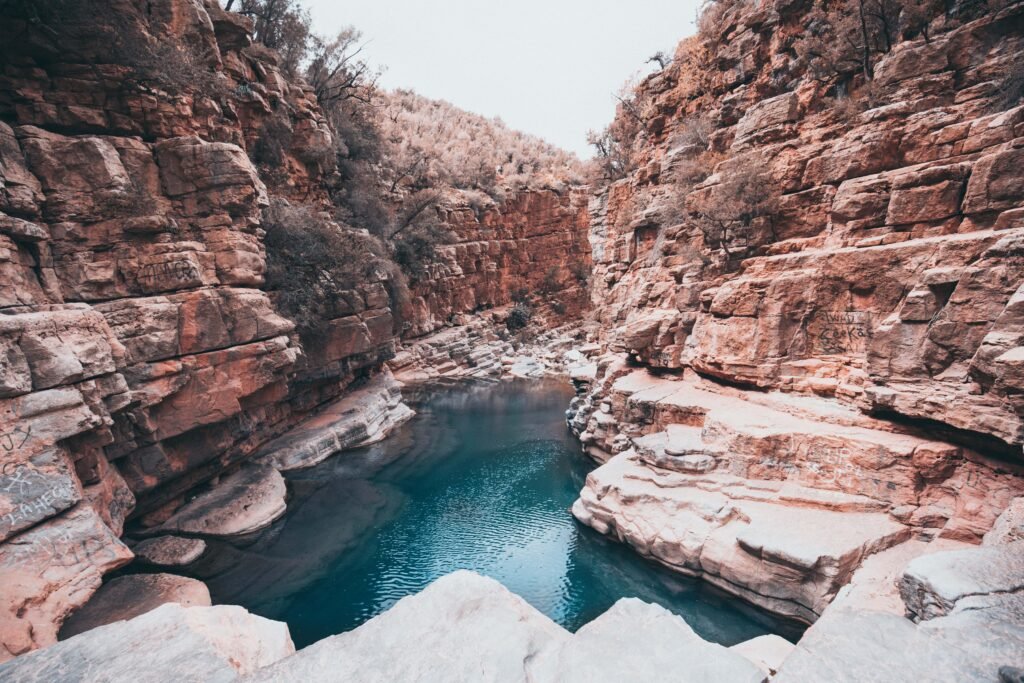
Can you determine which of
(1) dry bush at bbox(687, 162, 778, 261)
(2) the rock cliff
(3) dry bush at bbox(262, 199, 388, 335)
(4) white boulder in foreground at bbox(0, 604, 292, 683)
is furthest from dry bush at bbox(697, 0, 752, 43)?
(4) white boulder in foreground at bbox(0, 604, 292, 683)

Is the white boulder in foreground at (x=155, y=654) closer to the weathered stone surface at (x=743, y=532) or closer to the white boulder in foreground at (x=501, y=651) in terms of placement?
the white boulder in foreground at (x=501, y=651)

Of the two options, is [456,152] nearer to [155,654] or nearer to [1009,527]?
[1009,527]

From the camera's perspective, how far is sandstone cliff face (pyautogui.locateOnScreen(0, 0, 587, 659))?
6.03 m

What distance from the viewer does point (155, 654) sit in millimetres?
2744

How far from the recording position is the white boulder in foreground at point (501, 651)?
248 centimetres

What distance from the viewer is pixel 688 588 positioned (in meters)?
7.56

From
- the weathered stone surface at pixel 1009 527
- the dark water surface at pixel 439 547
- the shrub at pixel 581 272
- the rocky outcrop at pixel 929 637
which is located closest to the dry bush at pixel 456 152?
the shrub at pixel 581 272

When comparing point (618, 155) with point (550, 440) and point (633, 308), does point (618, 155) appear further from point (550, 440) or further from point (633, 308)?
point (550, 440)

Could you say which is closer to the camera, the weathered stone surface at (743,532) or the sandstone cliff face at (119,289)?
the sandstone cliff face at (119,289)

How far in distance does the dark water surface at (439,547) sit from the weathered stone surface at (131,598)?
790mm

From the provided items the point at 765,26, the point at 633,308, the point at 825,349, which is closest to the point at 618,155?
the point at 765,26

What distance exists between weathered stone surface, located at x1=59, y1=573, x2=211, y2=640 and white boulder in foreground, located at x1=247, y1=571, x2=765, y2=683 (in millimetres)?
5372

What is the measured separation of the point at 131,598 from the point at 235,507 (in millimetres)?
3474

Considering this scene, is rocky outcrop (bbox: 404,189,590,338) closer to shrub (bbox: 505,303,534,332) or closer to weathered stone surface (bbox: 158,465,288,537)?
shrub (bbox: 505,303,534,332)
